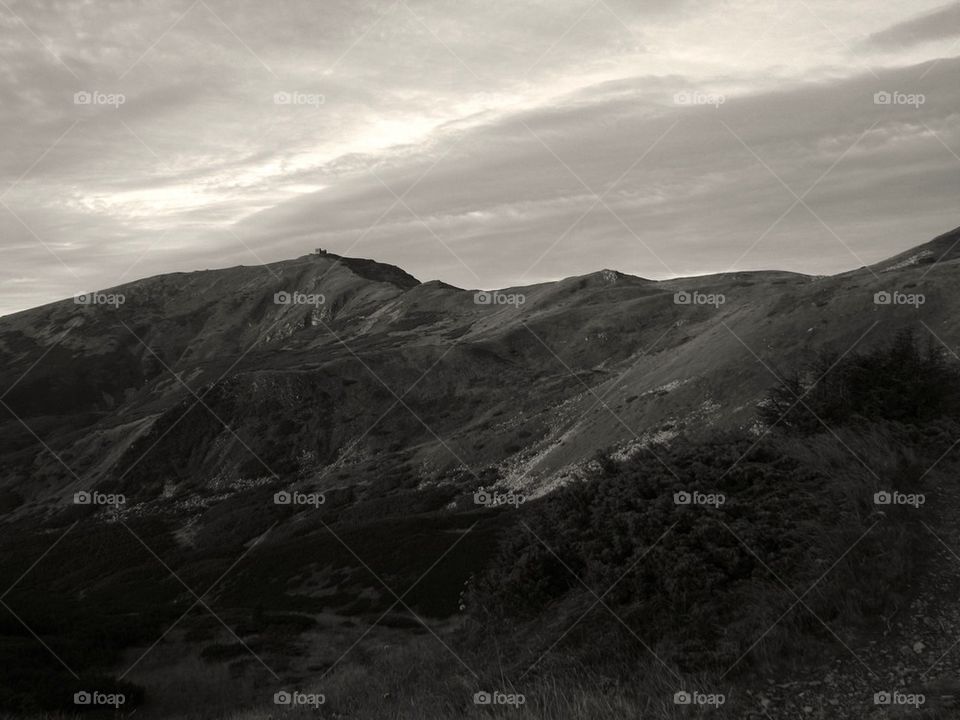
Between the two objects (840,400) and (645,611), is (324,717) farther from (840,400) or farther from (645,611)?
(840,400)

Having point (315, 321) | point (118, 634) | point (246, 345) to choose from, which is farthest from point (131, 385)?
point (118, 634)
